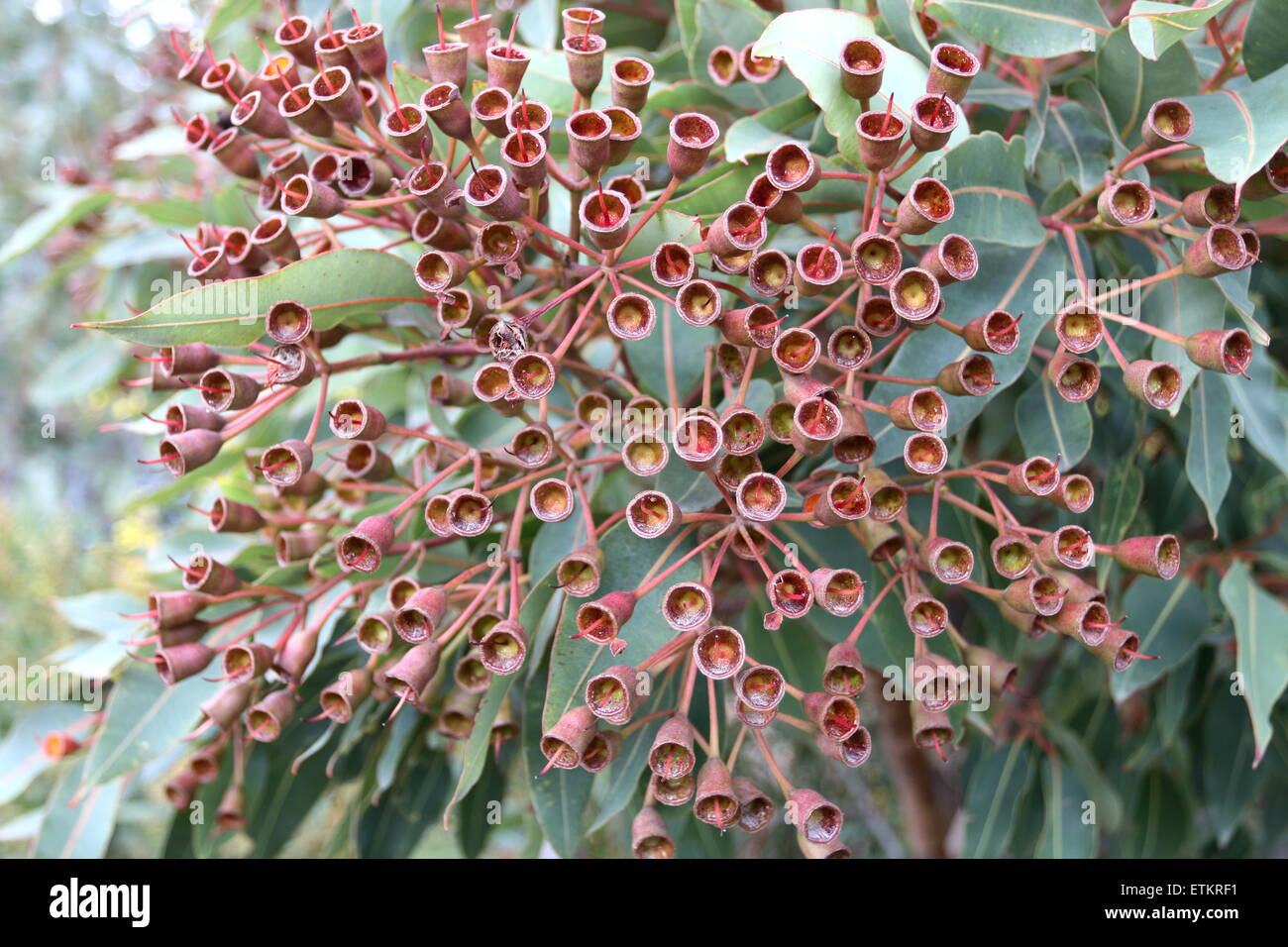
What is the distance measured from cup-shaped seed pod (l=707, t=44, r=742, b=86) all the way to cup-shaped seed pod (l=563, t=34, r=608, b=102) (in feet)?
0.91

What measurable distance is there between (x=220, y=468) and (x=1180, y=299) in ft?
4.08

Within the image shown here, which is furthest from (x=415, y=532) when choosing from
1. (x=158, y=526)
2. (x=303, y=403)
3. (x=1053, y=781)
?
(x=158, y=526)

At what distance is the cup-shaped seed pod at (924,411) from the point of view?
2.98ft

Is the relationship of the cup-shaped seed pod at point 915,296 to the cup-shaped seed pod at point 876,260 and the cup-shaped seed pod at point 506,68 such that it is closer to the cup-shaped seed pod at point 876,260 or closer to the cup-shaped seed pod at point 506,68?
the cup-shaped seed pod at point 876,260

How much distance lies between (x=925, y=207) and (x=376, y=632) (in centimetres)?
63

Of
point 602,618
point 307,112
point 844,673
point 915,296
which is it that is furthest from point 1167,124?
point 307,112

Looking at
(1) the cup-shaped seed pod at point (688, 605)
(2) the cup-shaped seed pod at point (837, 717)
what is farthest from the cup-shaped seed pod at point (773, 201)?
(2) the cup-shaped seed pod at point (837, 717)

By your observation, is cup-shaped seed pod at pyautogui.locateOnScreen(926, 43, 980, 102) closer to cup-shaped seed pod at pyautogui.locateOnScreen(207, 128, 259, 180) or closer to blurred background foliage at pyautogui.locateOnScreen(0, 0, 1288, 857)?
blurred background foliage at pyautogui.locateOnScreen(0, 0, 1288, 857)

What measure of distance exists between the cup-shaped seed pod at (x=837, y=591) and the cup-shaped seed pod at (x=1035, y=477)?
7.9 inches

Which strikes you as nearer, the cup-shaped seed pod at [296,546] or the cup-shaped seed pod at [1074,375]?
the cup-shaped seed pod at [1074,375]

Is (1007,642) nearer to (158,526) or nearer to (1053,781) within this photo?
(1053,781)

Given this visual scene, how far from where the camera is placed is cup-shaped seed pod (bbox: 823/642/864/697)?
3.13 ft

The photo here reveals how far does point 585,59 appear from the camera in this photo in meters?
0.95
